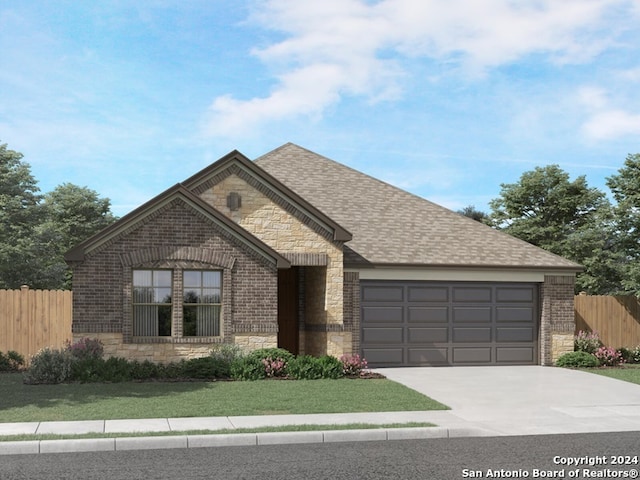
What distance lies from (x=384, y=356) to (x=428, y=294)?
2332 millimetres

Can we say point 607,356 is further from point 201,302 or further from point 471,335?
point 201,302

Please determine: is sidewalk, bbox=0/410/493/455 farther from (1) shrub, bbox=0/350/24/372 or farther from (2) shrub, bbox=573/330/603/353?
(2) shrub, bbox=573/330/603/353

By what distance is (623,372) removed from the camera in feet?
74.7

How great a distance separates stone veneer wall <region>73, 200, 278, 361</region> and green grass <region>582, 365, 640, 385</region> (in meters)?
9.43

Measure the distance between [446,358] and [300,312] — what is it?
15.4 feet

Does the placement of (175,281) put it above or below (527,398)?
above

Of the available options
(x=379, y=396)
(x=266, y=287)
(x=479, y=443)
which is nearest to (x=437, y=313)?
(x=266, y=287)

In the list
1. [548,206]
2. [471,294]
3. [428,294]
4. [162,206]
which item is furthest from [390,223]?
[548,206]

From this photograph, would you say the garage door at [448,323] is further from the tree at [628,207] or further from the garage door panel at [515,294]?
the tree at [628,207]

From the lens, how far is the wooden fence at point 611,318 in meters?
26.2

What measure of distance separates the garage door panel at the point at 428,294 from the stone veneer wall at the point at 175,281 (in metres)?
4.79

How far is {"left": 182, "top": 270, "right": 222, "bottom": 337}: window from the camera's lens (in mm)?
20859

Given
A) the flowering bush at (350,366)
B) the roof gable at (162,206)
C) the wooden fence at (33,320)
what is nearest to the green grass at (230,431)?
the flowering bush at (350,366)

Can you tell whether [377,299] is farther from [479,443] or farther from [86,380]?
[479,443]
